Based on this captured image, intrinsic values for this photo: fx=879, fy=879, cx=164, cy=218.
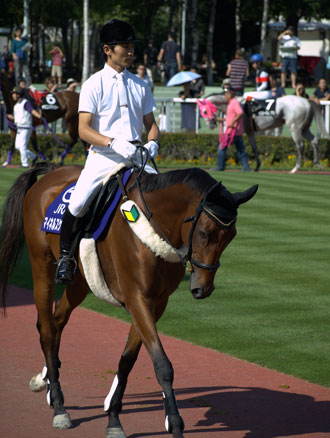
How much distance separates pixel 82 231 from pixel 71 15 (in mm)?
45873

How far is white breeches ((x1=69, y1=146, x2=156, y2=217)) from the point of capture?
17.7 ft

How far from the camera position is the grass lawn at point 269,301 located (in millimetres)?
7094

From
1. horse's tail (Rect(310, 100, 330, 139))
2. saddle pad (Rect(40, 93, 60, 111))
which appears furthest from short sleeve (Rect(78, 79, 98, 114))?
horse's tail (Rect(310, 100, 330, 139))

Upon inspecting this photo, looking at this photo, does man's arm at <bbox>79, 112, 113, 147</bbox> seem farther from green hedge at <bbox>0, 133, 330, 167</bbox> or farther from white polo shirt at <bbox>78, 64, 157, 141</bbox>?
green hedge at <bbox>0, 133, 330, 167</bbox>

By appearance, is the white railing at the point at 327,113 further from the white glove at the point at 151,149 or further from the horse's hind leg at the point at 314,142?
the white glove at the point at 151,149

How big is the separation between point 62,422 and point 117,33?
2.40 m

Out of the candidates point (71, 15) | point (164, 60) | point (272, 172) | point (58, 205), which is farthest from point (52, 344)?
point (71, 15)

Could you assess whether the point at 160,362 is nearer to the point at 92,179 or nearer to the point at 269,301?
the point at 92,179

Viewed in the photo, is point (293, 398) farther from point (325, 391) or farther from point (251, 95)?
point (251, 95)

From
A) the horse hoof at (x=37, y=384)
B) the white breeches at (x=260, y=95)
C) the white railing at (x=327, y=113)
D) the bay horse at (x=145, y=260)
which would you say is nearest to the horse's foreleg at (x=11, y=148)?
the white breeches at (x=260, y=95)

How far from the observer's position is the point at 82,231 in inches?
217

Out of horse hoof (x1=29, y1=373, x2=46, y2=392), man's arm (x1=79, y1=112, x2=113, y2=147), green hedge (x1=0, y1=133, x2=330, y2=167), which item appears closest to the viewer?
man's arm (x1=79, y1=112, x2=113, y2=147)

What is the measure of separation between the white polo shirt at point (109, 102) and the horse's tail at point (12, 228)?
1.08 m

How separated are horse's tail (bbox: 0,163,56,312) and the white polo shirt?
3.53 feet
